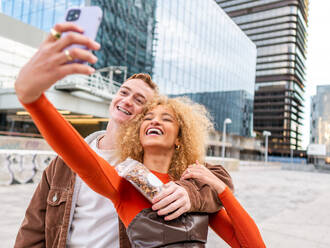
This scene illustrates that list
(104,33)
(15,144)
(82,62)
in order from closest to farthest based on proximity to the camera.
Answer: (82,62) → (15,144) → (104,33)

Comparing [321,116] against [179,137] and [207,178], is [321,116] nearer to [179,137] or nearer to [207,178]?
[179,137]

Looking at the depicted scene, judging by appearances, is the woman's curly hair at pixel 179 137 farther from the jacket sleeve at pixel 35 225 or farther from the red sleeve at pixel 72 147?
the jacket sleeve at pixel 35 225

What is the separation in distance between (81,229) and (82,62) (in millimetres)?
1342

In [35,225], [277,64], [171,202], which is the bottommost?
[35,225]

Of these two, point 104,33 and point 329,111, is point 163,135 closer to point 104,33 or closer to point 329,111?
point 104,33

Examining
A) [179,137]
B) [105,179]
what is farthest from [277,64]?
[105,179]

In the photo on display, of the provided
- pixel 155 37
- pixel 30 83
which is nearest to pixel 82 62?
pixel 30 83

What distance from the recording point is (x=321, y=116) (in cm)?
6169

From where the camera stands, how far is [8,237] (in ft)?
15.3

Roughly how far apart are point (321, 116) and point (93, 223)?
70.0m

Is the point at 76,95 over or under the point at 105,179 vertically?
over

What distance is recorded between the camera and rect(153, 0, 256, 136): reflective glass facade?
32.2 m

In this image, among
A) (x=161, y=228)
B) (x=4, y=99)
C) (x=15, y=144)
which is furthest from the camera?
(x=4, y=99)

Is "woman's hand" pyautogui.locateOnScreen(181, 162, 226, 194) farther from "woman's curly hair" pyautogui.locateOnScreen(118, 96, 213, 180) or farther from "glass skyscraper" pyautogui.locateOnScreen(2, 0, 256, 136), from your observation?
"glass skyscraper" pyautogui.locateOnScreen(2, 0, 256, 136)
